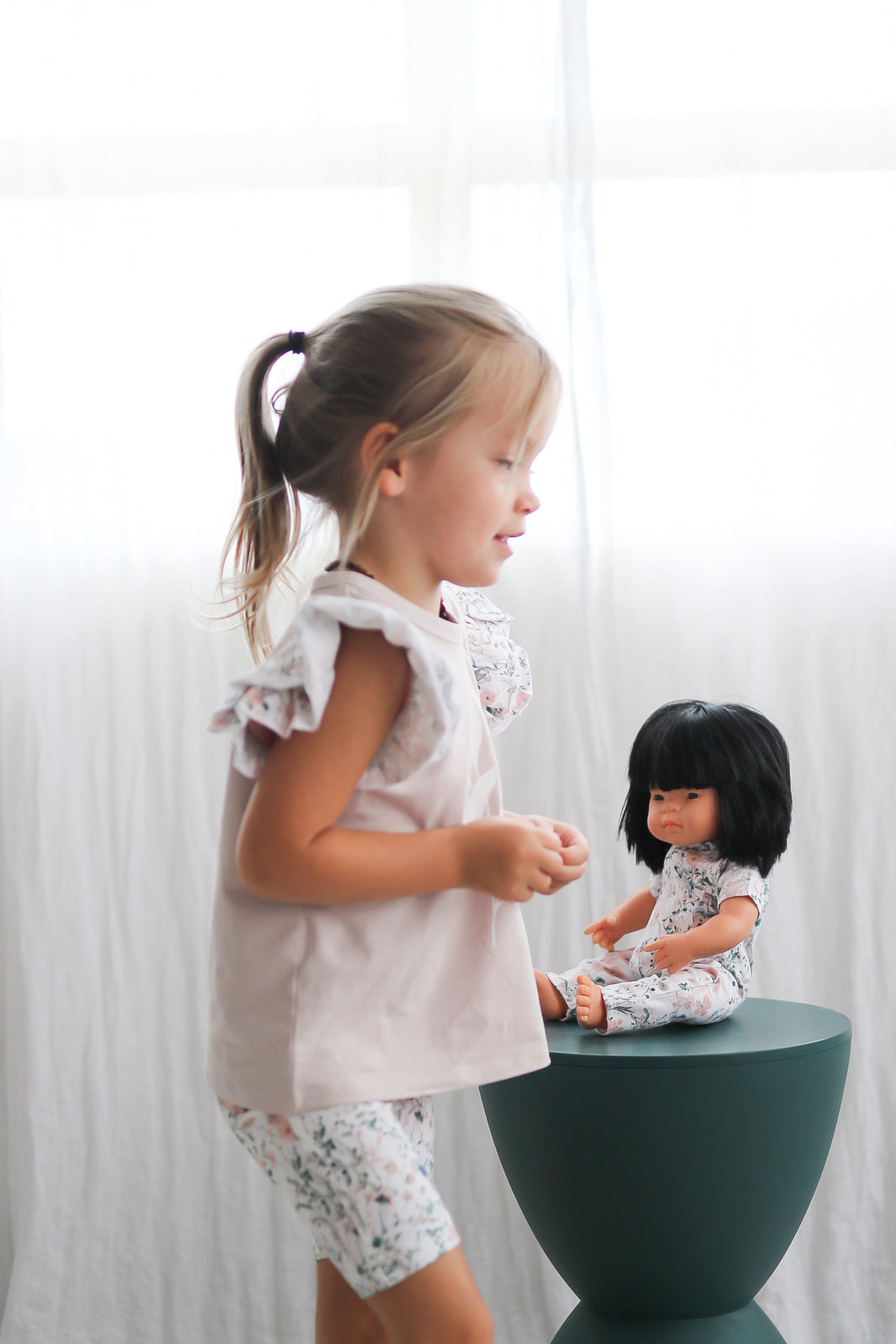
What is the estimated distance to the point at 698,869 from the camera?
Result: 3.38 ft

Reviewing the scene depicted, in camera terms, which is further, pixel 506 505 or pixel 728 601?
pixel 728 601

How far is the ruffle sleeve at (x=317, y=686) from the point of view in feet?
2.14

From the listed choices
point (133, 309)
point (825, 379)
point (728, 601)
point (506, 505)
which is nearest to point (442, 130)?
point (133, 309)

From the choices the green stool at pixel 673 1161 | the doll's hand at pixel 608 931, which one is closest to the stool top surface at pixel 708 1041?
the green stool at pixel 673 1161

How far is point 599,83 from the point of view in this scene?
1.37 m

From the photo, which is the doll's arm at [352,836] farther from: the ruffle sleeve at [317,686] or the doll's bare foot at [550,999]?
the doll's bare foot at [550,999]

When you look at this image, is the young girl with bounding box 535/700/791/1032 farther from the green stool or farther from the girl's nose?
the girl's nose

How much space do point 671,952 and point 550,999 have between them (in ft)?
0.37

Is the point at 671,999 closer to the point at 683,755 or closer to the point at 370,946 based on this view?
the point at 683,755

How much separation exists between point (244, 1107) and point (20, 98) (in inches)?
50.6

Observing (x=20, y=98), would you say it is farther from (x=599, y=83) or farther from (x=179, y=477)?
(x=599, y=83)

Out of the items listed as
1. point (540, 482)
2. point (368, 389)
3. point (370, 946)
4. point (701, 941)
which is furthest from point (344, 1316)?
point (540, 482)

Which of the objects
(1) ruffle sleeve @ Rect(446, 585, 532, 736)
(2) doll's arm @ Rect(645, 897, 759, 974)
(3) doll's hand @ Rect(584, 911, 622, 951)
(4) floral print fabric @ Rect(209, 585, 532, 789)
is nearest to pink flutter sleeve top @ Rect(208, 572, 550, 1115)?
(4) floral print fabric @ Rect(209, 585, 532, 789)

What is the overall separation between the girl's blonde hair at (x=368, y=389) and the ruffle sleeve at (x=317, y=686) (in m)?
0.07
